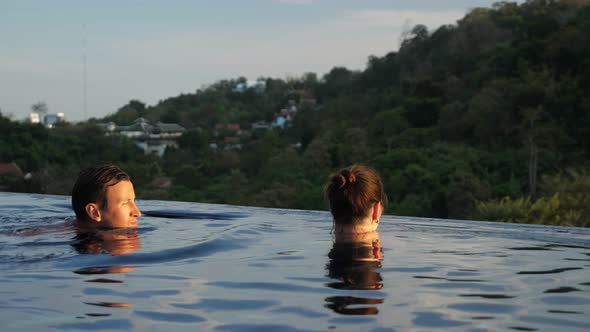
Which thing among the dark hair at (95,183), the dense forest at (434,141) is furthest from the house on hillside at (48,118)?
the dark hair at (95,183)

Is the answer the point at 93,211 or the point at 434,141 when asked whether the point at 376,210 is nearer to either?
the point at 93,211

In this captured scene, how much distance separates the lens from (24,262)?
394 cm

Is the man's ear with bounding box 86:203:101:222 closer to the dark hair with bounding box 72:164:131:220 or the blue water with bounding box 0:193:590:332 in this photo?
the dark hair with bounding box 72:164:131:220

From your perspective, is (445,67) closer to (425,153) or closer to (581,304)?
(425,153)

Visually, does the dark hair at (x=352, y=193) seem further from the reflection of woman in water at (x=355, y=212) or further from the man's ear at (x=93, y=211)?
the man's ear at (x=93, y=211)

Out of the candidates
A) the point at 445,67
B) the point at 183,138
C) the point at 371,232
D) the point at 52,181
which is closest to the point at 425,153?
the point at 445,67

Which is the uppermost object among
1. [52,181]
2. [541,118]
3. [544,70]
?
[544,70]

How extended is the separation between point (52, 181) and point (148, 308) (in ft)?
133

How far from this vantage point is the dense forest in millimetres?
37531

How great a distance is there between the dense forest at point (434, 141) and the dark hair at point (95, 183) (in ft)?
51.5

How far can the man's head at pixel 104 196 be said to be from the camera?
4816mm

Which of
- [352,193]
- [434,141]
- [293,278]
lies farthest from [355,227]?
[434,141]

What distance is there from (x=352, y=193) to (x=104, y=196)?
1.60 m

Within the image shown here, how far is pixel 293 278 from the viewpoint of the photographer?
3469 millimetres
